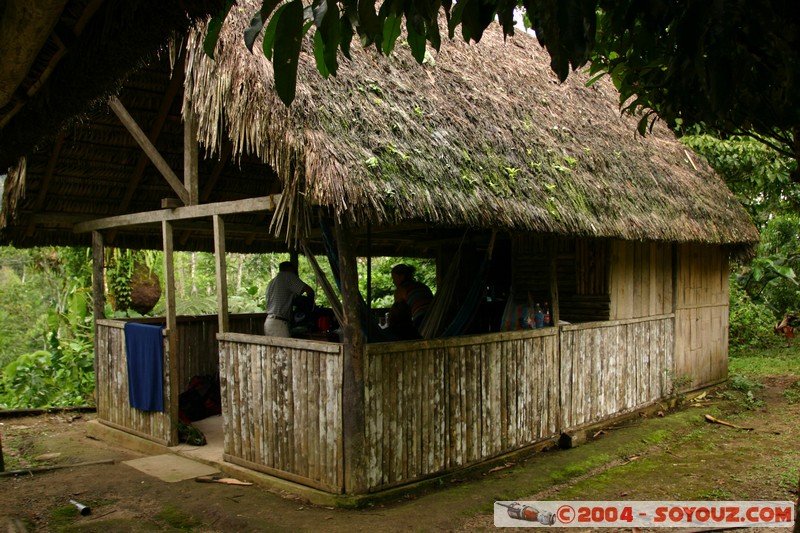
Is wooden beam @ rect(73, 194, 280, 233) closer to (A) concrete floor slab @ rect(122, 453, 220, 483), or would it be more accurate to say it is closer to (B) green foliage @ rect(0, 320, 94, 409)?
(A) concrete floor slab @ rect(122, 453, 220, 483)

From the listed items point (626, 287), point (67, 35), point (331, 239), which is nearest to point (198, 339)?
point (331, 239)

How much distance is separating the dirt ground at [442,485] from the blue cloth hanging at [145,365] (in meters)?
0.56

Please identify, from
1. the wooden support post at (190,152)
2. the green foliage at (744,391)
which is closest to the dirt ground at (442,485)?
the green foliage at (744,391)

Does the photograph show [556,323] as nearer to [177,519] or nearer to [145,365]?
[177,519]

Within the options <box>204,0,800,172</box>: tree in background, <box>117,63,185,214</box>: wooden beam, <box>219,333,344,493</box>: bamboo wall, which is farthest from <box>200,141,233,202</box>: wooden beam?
<box>204,0,800,172</box>: tree in background

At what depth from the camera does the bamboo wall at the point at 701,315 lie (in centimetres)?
824

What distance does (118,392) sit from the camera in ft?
21.7

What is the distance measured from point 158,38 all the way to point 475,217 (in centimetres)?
282

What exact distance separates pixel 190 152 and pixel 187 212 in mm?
522

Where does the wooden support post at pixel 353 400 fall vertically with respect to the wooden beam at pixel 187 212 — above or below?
below

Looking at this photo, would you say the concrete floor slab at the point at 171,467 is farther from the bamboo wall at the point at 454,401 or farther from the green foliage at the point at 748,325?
the green foliage at the point at 748,325

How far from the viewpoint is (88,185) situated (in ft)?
21.8

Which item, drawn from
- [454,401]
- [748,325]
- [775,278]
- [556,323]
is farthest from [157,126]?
[775,278]

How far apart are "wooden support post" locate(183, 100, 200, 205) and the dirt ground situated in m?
2.43
